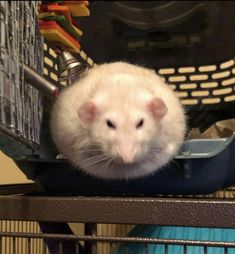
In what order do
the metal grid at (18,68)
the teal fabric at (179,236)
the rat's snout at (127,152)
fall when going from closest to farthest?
the metal grid at (18,68), the rat's snout at (127,152), the teal fabric at (179,236)

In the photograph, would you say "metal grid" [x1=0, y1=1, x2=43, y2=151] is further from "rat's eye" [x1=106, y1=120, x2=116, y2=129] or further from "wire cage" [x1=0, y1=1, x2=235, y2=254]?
"rat's eye" [x1=106, y1=120, x2=116, y2=129]

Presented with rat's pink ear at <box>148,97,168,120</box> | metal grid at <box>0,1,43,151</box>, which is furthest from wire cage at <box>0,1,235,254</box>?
rat's pink ear at <box>148,97,168,120</box>

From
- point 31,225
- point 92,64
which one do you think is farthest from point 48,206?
point 92,64

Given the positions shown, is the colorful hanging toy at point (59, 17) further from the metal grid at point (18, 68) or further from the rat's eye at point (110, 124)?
the rat's eye at point (110, 124)

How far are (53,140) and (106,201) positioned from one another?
11.9 inches

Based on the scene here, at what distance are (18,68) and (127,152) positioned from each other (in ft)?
0.72

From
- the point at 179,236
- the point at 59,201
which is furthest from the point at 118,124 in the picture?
the point at 179,236

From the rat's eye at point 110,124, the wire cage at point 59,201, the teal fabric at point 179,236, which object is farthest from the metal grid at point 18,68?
the teal fabric at point 179,236

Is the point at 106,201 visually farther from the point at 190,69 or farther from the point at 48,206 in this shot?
the point at 190,69

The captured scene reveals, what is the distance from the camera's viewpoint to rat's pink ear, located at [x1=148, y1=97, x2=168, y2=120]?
843 millimetres

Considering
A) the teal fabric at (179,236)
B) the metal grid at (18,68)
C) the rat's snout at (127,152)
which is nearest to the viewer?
the metal grid at (18,68)

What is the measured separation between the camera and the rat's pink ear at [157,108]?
843 mm

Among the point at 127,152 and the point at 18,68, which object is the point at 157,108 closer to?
the point at 127,152

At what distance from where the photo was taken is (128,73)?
964mm
